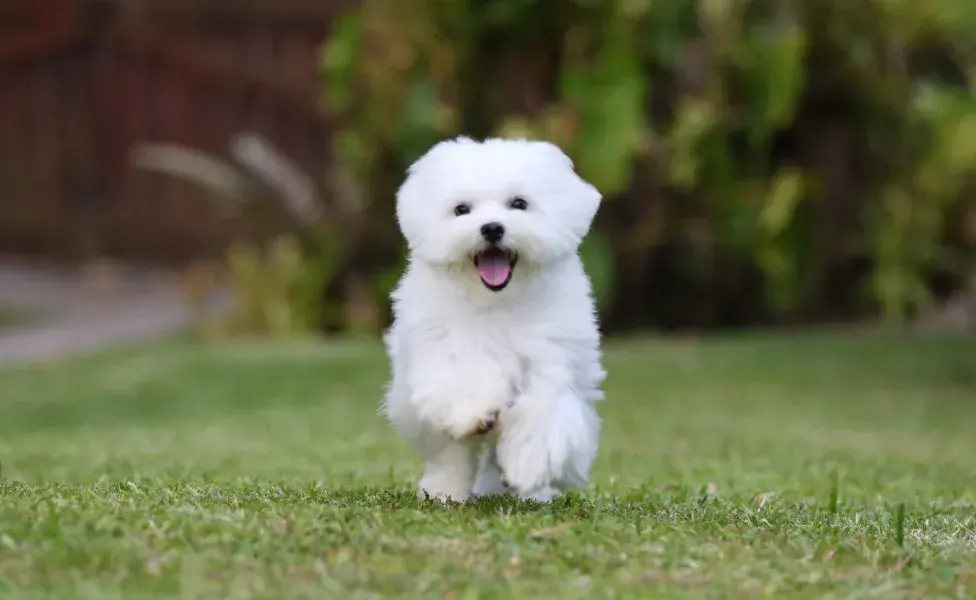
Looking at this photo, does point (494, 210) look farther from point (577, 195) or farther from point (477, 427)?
point (477, 427)

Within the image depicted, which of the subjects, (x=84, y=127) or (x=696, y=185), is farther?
(x=84, y=127)

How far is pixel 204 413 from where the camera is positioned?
10.3 metres

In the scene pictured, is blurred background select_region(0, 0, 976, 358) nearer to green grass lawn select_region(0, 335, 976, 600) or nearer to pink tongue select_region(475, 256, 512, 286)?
green grass lawn select_region(0, 335, 976, 600)

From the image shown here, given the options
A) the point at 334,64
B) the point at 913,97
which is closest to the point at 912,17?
the point at 913,97

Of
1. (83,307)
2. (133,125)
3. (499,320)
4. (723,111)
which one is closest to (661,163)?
(723,111)

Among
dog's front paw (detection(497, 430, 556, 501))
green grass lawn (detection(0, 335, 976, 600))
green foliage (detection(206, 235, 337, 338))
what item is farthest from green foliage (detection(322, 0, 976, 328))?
dog's front paw (detection(497, 430, 556, 501))

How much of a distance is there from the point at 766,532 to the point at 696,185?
1002 cm

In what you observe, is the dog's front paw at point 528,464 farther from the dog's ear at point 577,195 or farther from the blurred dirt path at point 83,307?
the blurred dirt path at point 83,307

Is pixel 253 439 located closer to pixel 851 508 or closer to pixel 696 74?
pixel 851 508

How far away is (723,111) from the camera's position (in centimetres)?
1424

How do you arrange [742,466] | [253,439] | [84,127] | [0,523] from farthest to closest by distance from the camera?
1. [84,127]
2. [253,439]
3. [742,466]
4. [0,523]

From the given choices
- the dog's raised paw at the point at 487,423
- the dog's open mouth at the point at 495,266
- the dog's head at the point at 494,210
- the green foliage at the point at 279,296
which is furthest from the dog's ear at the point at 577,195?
the green foliage at the point at 279,296

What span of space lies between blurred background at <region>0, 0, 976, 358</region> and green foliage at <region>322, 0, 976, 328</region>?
2 centimetres

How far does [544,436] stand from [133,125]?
14.0 meters
